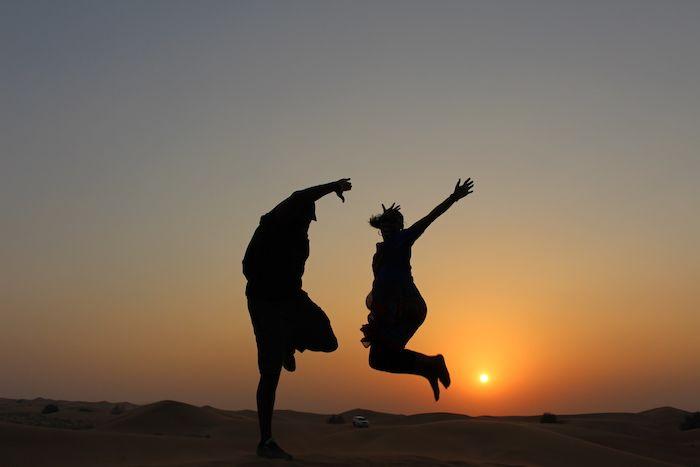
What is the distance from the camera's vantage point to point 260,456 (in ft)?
27.0

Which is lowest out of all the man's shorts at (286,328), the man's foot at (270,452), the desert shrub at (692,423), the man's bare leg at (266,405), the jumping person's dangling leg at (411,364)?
the man's foot at (270,452)

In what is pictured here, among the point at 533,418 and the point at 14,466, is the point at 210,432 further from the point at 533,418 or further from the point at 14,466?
the point at 533,418

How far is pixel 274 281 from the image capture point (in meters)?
8.27

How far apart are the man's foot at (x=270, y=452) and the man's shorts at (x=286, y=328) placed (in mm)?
824

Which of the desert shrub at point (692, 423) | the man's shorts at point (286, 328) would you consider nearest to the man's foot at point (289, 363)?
the man's shorts at point (286, 328)

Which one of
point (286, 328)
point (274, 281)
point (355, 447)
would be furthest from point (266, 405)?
point (355, 447)

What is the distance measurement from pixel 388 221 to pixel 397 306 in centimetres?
96

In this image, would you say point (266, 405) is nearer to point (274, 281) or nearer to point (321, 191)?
point (274, 281)

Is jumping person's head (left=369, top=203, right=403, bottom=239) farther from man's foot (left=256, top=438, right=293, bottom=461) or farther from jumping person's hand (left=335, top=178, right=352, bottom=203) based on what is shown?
man's foot (left=256, top=438, right=293, bottom=461)

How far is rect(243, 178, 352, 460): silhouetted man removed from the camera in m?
8.20

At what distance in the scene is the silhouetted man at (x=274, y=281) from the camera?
26.9 feet

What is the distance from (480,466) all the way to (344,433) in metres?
8.78

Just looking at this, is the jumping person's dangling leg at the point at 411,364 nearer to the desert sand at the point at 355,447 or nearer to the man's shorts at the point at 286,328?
the man's shorts at the point at 286,328

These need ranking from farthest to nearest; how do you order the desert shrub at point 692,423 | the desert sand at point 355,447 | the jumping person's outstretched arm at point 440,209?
the desert shrub at point 692,423 < the desert sand at point 355,447 < the jumping person's outstretched arm at point 440,209
